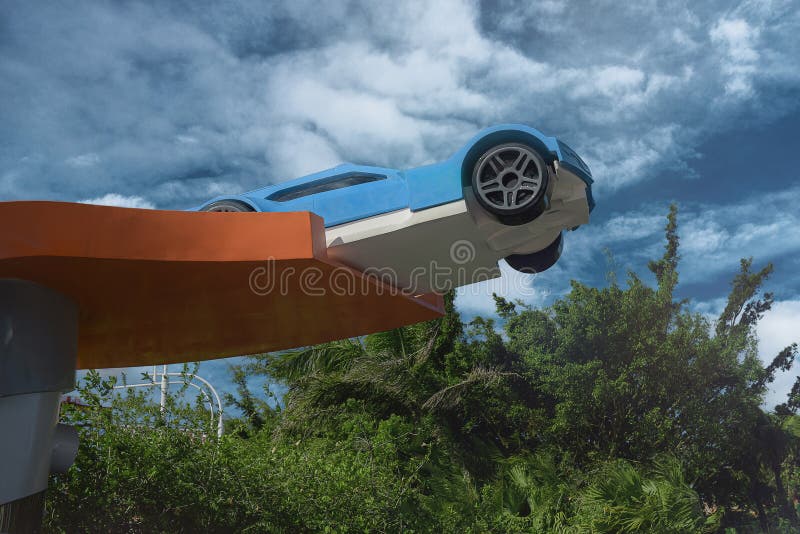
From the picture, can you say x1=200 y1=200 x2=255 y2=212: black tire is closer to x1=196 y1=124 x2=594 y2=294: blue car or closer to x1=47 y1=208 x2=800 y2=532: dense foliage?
x1=196 y1=124 x2=594 y2=294: blue car

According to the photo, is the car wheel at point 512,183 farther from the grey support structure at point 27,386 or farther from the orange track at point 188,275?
the grey support structure at point 27,386

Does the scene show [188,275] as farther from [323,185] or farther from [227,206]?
[323,185]

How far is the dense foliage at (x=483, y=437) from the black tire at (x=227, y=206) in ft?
7.45

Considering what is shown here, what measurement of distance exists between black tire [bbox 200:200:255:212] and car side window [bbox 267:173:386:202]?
0.24 meters

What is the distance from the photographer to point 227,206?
20.3ft

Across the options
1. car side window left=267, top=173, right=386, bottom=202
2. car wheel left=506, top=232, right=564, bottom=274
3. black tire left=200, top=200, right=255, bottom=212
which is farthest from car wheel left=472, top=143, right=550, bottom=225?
black tire left=200, top=200, right=255, bottom=212

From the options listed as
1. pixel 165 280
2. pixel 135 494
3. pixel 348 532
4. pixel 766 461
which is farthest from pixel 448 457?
pixel 766 461

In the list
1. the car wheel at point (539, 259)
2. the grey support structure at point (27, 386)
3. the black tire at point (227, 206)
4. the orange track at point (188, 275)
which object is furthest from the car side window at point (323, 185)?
the grey support structure at point (27, 386)

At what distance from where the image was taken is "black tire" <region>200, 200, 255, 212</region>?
6184 mm

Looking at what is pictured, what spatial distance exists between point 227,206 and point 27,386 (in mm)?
2254

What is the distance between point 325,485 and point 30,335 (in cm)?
414

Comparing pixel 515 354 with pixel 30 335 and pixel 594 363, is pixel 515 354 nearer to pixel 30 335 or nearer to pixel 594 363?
pixel 594 363

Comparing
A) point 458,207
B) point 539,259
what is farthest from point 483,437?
point 458,207

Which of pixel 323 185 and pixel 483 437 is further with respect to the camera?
pixel 483 437
